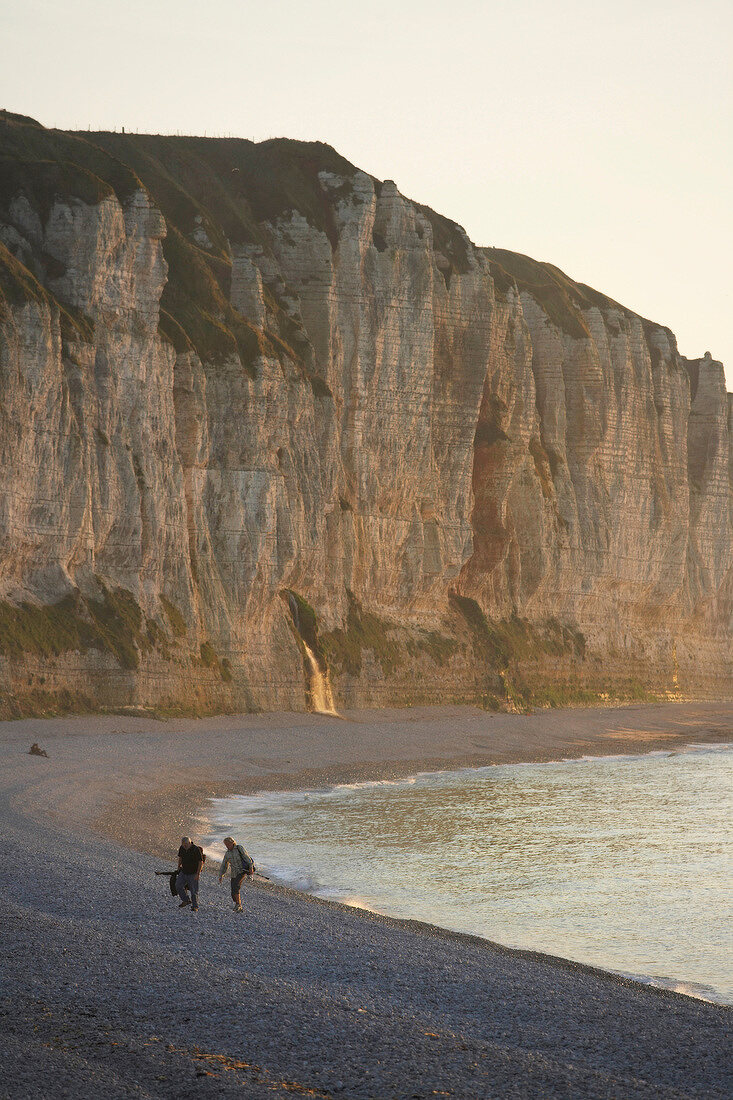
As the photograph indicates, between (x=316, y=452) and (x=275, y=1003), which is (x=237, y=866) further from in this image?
(x=316, y=452)

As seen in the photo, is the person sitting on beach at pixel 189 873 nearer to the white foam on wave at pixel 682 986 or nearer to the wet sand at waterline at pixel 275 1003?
the wet sand at waterline at pixel 275 1003

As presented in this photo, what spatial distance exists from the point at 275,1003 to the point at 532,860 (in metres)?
13.3

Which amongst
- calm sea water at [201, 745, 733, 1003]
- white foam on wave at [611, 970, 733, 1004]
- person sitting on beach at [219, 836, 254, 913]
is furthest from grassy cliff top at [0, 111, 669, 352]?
white foam on wave at [611, 970, 733, 1004]

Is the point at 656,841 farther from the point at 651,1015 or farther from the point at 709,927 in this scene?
the point at 651,1015

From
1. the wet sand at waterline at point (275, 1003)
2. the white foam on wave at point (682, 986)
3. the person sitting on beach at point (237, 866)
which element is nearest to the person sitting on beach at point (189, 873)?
the wet sand at waterline at point (275, 1003)

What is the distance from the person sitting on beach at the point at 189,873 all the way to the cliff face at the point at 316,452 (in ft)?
63.9

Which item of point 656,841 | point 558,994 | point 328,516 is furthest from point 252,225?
point 558,994

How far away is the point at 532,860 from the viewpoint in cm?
2277

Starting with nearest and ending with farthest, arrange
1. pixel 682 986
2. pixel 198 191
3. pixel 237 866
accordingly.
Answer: pixel 682 986, pixel 237 866, pixel 198 191

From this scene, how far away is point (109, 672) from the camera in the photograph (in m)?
36.4

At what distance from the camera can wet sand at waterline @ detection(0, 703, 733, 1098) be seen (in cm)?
845

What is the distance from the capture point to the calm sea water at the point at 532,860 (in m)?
16.4

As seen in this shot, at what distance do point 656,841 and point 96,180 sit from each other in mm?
27198

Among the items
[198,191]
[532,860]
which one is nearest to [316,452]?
[198,191]
